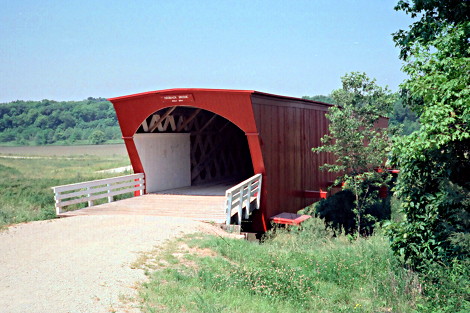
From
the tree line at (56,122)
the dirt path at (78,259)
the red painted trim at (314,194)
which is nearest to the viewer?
the dirt path at (78,259)

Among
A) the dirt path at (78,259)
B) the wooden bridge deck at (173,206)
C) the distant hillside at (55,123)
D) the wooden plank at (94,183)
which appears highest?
the distant hillside at (55,123)

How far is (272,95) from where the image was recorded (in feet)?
48.7

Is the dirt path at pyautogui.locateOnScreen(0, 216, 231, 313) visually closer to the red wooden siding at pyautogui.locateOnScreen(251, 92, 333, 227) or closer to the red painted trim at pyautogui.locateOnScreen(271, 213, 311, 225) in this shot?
the red painted trim at pyautogui.locateOnScreen(271, 213, 311, 225)

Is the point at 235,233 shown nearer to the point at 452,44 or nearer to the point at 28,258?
the point at 28,258

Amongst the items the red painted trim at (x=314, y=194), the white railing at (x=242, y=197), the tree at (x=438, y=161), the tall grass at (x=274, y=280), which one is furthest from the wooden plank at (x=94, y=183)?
the tree at (x=438, y=161)

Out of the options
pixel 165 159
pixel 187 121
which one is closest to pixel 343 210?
pixel 187 121

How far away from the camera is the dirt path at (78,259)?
22.0 feet

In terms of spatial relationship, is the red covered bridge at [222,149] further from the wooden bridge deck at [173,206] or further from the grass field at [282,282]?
the grass field at [282,282]

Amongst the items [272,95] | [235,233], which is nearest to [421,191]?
[235,233]

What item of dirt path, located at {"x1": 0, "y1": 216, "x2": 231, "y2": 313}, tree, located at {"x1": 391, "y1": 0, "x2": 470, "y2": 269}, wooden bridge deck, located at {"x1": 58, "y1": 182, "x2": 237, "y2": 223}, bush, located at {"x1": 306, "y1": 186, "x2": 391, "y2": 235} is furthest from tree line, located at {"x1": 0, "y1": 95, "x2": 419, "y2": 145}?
tree, located at {"x1": 391, "y1": 0, "x2": 470, "y2": 269}

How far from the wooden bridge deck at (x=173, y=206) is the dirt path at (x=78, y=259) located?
0.79m

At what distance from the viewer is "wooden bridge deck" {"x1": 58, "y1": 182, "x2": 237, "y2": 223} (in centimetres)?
1304

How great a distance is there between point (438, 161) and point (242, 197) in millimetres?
5257

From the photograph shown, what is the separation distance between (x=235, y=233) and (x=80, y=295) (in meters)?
5.34
